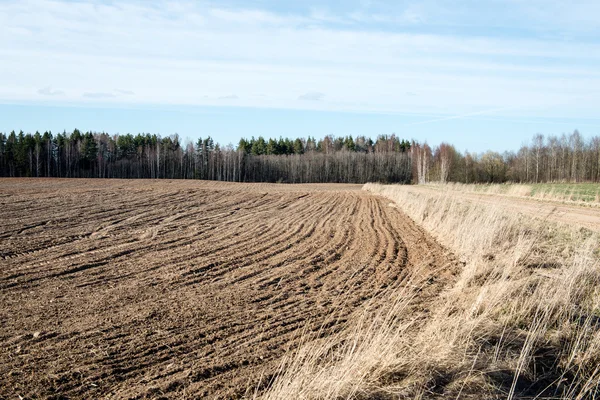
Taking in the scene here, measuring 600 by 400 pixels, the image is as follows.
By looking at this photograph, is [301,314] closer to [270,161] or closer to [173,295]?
[173,295]

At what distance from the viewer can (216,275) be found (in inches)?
382

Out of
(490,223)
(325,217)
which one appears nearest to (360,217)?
(325,217)

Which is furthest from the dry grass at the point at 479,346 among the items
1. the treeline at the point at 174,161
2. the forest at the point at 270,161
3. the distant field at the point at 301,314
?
Answer: the treeline at the point at 174,161

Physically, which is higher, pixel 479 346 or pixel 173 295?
pixel 479 346

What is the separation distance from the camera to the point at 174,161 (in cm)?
9338

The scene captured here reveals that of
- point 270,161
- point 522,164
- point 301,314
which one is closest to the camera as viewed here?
point 301,314

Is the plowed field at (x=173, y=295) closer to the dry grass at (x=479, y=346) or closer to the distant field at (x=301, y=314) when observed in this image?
the distant field at (x=301, y=314)

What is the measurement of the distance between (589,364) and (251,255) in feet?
25.3

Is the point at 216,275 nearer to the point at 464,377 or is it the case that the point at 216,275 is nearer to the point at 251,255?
the point at 251,255

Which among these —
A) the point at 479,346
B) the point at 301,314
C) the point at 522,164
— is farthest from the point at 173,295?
the point at 522,164

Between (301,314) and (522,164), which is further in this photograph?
(522,164)

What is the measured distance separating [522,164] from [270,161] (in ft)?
152

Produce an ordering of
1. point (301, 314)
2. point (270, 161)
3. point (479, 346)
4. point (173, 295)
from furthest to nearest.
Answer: point (270, 161) < point (173, 295) < point (301, 314) < point (479, 346)

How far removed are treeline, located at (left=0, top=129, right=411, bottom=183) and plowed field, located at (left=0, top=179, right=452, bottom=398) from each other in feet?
239
